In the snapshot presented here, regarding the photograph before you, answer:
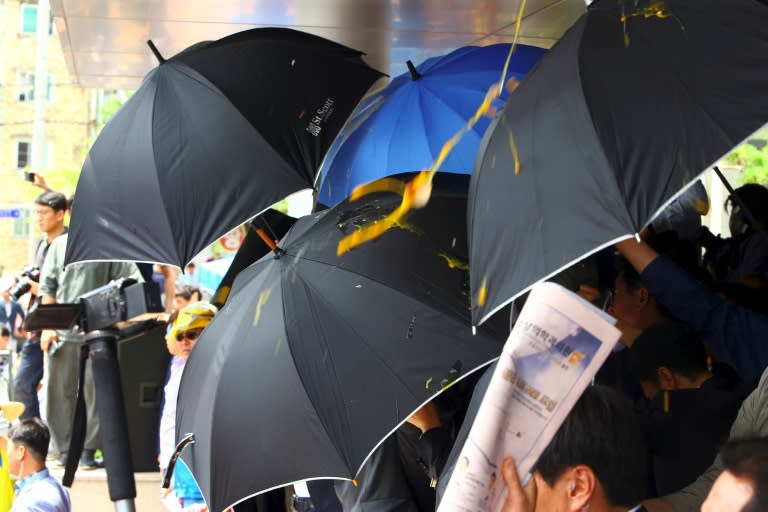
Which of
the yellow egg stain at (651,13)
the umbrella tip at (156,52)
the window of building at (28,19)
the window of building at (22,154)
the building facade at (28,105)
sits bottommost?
the window of building at (22,154)

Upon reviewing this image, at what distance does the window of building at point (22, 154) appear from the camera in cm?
4894

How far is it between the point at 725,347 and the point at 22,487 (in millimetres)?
5083

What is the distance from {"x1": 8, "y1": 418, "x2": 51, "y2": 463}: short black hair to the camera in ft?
24.3

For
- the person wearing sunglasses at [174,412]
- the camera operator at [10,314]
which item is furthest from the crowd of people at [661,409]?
the camera operator at [10,314]

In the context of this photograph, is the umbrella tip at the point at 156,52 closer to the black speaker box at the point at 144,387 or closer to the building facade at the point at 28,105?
the black speaker box at the point at 144,387

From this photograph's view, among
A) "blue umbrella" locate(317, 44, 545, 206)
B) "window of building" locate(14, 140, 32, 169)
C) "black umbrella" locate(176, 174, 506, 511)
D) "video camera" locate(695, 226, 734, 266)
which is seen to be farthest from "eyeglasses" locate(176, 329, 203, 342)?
"window of building" locate(14, 140, 32, 169)

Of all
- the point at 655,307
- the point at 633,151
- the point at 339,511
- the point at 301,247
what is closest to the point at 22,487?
the point at 339,511

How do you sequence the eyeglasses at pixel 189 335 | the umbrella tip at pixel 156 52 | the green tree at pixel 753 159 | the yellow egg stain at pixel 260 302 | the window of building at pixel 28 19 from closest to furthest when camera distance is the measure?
the yellow egg stain at pixel 260 302, the umbrella tip at pixel 156 52, the eyeglasses at pixel 189 335, the green tree at pixel 753 159, the window of building at pixel 28 19

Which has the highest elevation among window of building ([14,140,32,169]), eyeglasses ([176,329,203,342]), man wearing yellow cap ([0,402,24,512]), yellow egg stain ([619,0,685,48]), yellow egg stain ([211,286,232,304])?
yellow egg stain ([619,0,685,48])

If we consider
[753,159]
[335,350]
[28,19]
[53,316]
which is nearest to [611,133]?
[335,350]

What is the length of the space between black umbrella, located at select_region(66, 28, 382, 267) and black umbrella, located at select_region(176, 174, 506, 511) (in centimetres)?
46

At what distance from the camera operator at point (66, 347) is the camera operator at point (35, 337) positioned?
418 mm

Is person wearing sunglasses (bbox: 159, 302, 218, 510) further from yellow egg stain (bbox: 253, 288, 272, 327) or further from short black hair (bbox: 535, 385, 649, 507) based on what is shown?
short black hair (bbox: 535, 385, 649, 507)

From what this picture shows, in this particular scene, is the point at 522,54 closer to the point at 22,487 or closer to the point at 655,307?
the point at 655,307
